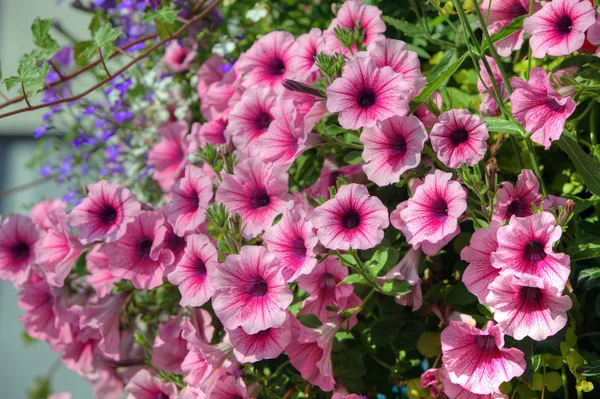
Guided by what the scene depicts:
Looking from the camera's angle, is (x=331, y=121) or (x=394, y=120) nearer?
(x=394, y=120)

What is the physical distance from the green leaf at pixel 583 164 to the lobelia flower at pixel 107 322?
69cm

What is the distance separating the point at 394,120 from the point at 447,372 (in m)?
0.31

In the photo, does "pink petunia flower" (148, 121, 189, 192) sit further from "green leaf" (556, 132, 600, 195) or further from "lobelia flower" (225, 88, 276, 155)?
"green leaf" (556, 132, 600, 195)

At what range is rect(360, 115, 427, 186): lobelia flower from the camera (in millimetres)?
809

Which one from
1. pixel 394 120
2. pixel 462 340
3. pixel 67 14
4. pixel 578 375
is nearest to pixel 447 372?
pixel 462 340

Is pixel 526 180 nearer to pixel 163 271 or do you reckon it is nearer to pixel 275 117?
pixel 275 117

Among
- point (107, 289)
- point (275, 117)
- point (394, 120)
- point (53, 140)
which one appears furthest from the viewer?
point (53, 140)

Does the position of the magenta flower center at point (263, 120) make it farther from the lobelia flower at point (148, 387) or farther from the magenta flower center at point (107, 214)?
the lobelia flower at point (148, 387)

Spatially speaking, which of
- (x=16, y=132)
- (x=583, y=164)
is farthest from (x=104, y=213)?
(x=16, y=132)

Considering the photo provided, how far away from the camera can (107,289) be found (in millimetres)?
1037

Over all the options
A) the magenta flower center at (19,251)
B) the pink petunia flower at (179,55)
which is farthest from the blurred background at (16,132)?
the magenta flower center at (19,251)

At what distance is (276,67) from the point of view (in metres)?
1.04

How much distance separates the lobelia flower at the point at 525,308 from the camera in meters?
0.73

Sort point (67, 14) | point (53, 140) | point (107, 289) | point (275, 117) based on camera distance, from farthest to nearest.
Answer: point (67, 14) → point (53, 140) → point (107, 289) → point (275, 117)
